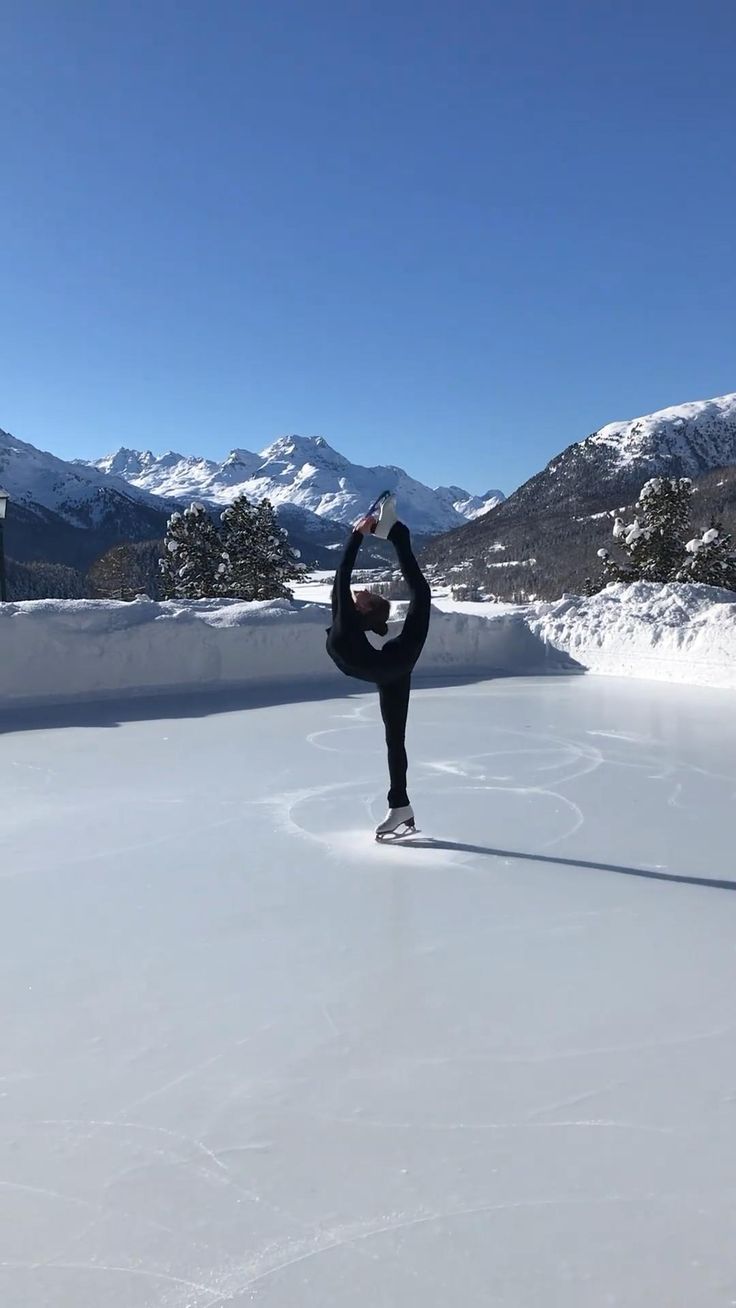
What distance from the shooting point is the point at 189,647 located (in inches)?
449

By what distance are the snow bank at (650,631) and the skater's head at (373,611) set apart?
8101 millimetres

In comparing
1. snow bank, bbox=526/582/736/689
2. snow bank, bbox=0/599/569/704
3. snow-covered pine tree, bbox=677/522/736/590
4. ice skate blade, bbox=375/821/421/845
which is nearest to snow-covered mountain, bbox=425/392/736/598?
snow-covered pine tree, bbox=677/522/736/590

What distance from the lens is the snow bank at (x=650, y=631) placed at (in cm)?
1174

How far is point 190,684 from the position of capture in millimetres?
11328

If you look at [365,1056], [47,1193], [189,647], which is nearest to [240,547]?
[189,647]

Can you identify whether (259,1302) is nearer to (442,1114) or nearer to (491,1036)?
Result: (442,1114)

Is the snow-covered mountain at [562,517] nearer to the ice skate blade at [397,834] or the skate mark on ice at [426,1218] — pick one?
the ice skate blade at [397,834]

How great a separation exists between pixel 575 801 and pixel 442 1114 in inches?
141

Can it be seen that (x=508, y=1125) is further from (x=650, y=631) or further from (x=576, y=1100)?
(x=650, y=631)

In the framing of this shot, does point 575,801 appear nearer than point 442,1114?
No

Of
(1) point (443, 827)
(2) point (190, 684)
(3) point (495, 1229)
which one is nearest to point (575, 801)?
(1) point (443, 827)

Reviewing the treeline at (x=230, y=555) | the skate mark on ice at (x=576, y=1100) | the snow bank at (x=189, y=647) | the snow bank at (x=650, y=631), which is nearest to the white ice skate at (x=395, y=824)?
the skate mark on ice at (x=576, y=1100)

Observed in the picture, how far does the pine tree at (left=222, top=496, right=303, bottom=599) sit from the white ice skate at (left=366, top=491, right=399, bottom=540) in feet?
83.7

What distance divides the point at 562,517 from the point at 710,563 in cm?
13249
